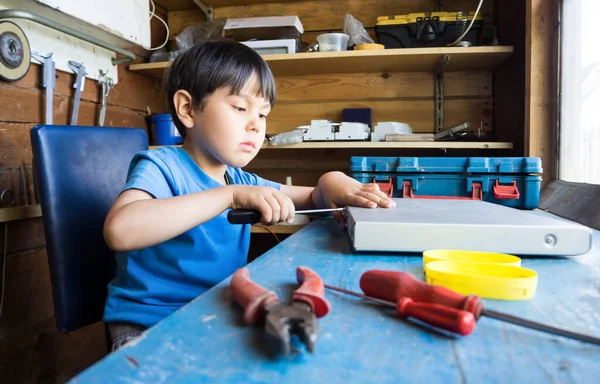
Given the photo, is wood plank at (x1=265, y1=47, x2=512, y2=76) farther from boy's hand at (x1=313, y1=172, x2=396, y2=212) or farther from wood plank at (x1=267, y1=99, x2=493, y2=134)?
boy's hand at (x1=313, y1=172, x2=396, y2=212)

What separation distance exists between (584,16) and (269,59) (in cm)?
107

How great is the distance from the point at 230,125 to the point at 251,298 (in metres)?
0.56

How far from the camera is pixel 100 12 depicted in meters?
1.33

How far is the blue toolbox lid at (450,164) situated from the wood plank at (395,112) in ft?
2.00

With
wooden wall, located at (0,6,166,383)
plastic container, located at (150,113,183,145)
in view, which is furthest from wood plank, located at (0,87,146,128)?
plastic container, located at (150,113,183,145)

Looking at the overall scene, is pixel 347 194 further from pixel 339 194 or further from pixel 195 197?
pixel 195 197

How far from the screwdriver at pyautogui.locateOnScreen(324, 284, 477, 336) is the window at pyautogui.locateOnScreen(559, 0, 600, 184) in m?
1.12

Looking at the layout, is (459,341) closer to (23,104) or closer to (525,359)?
(525,359)

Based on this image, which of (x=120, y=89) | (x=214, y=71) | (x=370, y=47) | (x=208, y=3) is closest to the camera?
(x=214, y=71)

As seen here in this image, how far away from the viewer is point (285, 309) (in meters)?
0.31

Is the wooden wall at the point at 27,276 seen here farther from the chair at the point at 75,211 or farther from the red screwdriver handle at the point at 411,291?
the red screwdriver handle at the point at 411,291

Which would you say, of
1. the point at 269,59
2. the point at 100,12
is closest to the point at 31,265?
the point at 100,12

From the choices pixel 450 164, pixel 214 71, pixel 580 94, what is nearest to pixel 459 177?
pixel 450 164

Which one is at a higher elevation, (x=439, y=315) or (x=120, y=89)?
(x=120, y=89)
